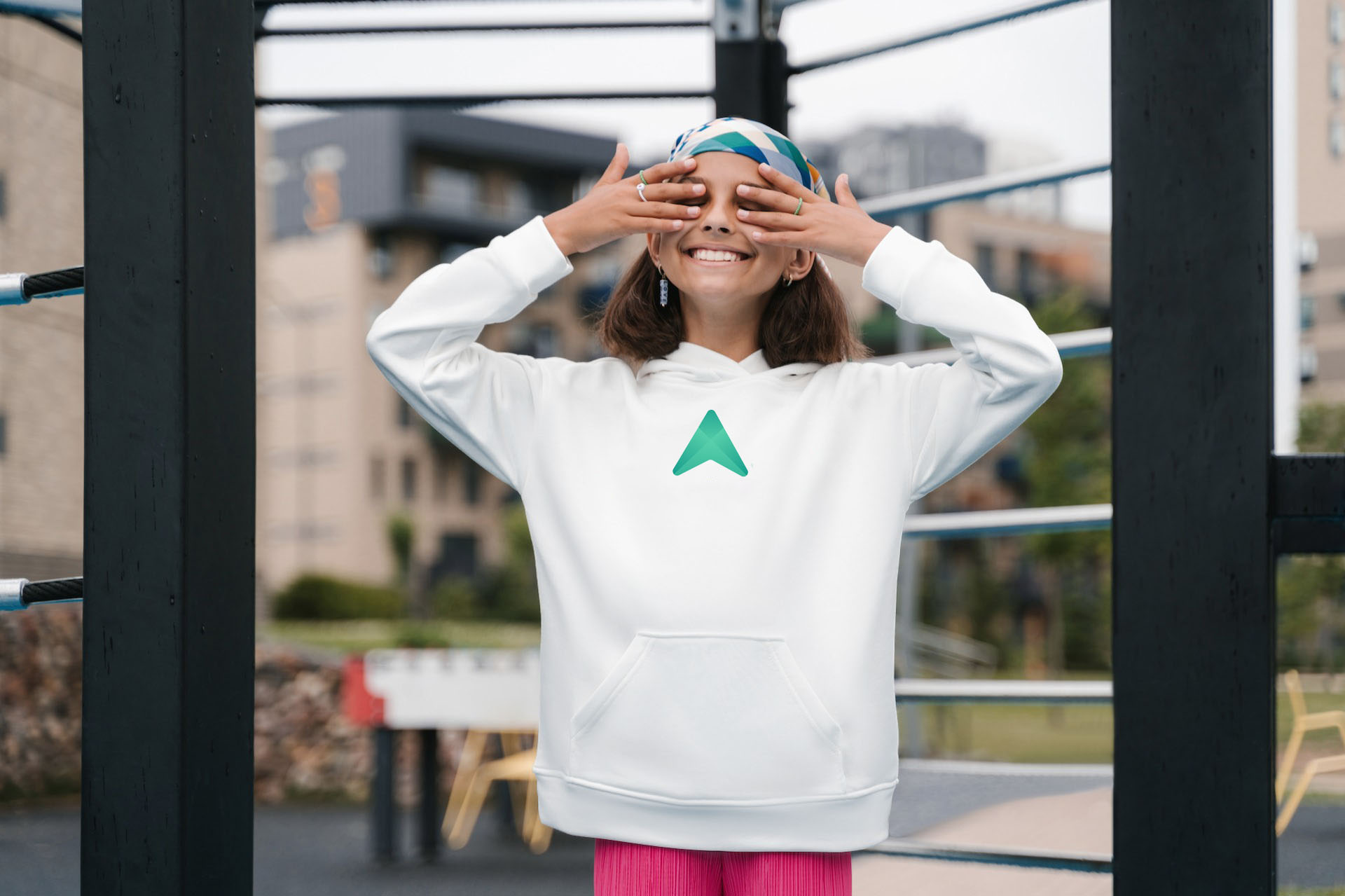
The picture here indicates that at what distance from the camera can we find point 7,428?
9055 mm

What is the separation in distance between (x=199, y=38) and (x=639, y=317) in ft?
1.89

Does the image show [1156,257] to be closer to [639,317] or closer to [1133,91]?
[1133,91]

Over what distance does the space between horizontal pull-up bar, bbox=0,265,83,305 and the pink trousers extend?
0.84 metres

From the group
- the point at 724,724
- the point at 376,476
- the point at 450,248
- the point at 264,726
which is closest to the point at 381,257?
the point at 450,248

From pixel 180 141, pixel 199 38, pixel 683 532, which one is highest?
pixel 199 38

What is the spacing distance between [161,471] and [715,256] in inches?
25.2

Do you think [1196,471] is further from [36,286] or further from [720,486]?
[36,286]

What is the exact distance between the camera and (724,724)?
1387mm

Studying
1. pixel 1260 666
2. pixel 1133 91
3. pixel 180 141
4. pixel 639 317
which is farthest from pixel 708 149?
pixel 1260 666

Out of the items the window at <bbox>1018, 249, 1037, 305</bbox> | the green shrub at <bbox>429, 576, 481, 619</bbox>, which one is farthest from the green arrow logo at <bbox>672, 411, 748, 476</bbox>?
the window at <bbox>1018, 249, 1037, 305</bbox>

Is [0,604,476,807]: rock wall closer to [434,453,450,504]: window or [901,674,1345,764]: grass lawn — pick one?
[901,674,1345,764]: grass lawn

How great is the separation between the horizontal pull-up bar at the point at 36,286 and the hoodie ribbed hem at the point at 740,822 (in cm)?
77

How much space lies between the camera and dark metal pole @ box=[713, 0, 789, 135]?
2615 millimetres

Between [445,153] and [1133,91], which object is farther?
[445,153]
